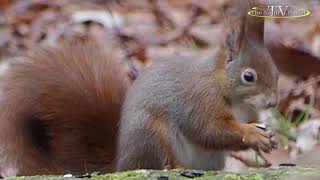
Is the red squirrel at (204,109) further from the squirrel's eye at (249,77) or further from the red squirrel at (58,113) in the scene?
the red squirrel at (58,113)

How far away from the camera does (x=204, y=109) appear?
3230 mm

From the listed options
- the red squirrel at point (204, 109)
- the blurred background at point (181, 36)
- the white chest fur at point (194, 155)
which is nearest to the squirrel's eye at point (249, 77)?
the red squirrel at point (204, 109)

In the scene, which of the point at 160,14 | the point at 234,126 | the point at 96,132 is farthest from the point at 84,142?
the point at 160,14

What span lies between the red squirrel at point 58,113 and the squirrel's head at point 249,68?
411 mm

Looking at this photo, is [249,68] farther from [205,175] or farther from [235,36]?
[205,175]

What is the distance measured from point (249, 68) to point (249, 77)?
0.04 m

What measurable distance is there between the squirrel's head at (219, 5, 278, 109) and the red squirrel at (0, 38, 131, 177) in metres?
0.41

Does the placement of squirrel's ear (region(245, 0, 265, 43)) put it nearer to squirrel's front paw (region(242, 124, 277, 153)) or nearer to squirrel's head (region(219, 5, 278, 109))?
squirrel's head (region(219, 5, 278, 109))

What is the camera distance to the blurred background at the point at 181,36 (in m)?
3.89

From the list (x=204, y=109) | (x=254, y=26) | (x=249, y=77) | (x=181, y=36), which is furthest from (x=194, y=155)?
(x=181, y=36)

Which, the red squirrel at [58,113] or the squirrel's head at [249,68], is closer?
the squirrel's head at [249,68]

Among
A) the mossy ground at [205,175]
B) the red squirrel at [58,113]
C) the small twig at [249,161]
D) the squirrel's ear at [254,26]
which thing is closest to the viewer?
the mossy ground at [205,175]

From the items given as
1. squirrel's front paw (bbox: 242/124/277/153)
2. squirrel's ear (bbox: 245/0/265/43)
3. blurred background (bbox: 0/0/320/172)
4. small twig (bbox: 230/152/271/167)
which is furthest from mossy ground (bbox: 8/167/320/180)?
small twig (bbox: 230/152/271/167)

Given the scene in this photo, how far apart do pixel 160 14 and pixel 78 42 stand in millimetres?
1926
